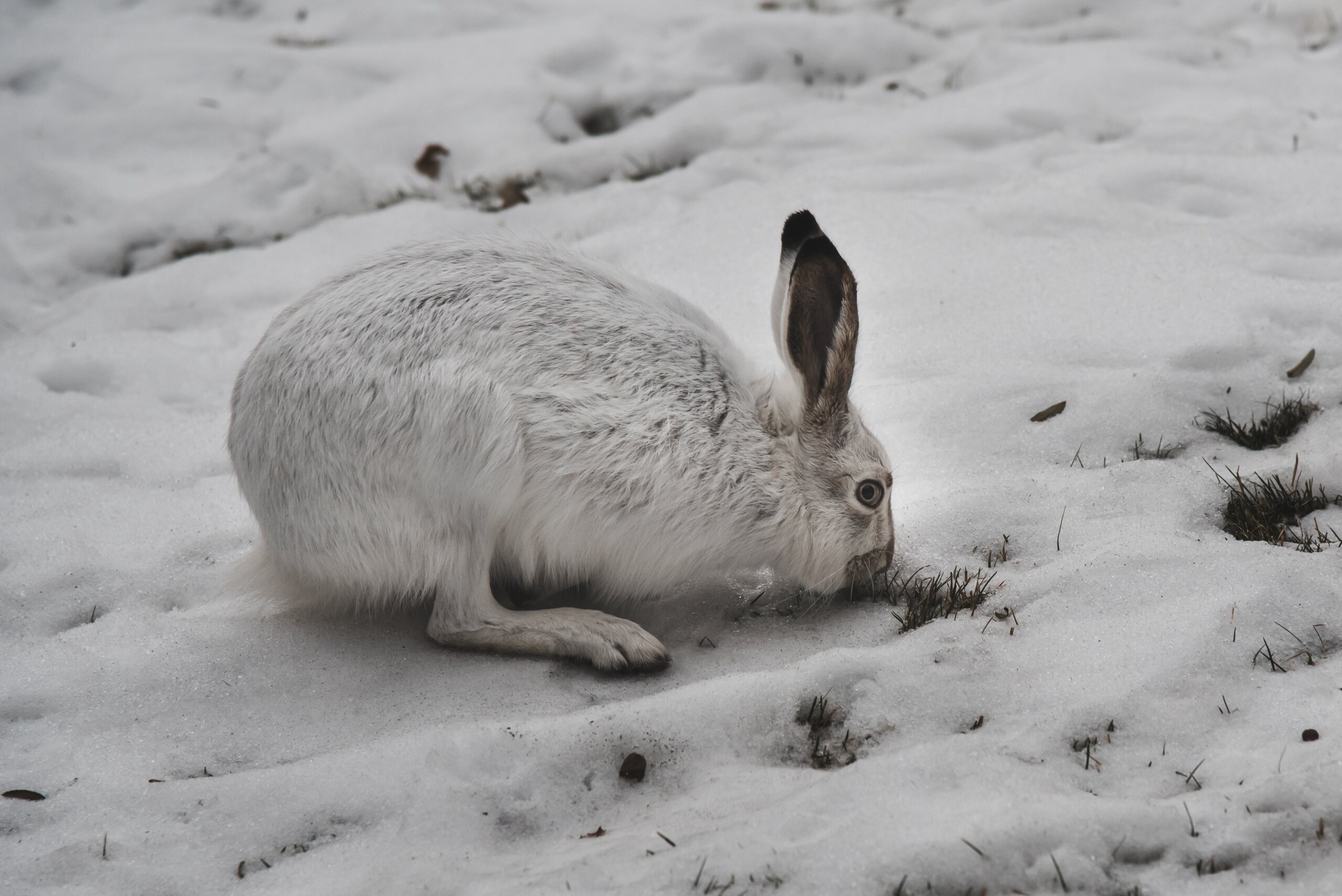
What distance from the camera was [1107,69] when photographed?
7453mm

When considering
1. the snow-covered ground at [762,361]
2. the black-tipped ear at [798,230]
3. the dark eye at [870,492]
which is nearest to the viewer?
the snow-covered ground at [762,361]

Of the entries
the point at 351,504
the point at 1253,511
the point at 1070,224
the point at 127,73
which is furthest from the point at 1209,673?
the point at 127,73

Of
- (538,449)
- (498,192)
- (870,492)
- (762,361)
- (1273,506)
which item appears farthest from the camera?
(498,192)

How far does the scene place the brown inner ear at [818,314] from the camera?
3592 mm

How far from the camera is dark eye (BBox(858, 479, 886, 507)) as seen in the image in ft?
12.7

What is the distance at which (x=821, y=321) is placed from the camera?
12.3 feet

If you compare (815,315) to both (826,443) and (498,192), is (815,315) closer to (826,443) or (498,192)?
(826,443)

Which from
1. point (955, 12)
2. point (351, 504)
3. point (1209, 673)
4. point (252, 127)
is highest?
point (955, 12)

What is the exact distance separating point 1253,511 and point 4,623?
4.31m

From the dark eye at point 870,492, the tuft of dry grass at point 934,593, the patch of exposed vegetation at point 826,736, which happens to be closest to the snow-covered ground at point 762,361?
the patch of exposed vegetation at point 826,736

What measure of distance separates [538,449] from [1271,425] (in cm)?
277

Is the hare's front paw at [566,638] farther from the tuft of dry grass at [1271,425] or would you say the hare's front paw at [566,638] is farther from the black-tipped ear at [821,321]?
the tuft of dry grass at [1271,425]

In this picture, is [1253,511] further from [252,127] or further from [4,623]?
[252,127]

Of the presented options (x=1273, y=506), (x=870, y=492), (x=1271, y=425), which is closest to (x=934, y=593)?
(x=870, y=492)
